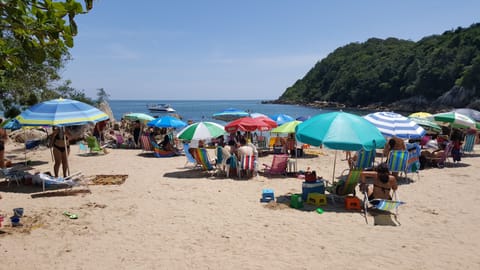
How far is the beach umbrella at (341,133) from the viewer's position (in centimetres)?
624

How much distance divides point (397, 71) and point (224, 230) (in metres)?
95.4

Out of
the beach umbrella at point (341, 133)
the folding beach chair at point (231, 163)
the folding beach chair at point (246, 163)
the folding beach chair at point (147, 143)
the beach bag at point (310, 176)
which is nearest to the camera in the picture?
the beach umbrella at point (341, 133)

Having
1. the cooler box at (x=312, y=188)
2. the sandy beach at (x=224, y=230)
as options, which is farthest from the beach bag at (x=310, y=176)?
the sandy beach at (x=224, y=230)

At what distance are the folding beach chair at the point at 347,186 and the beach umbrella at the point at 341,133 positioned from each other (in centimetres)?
61

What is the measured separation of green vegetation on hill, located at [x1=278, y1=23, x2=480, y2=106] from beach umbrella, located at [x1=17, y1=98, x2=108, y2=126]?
6834 centimetres

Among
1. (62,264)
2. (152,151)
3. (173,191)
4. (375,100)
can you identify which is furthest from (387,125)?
(375,100)

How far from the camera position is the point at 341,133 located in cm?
640

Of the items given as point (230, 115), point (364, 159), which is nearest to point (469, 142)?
point (364, 159)

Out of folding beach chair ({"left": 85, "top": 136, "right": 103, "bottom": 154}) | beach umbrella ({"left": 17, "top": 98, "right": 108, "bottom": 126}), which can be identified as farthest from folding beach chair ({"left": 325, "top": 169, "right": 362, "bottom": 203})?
folding beach chair ({"left": 85, "top": 136, "right": 103, "bottom": 154})

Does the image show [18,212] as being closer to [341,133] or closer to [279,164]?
[341,133]

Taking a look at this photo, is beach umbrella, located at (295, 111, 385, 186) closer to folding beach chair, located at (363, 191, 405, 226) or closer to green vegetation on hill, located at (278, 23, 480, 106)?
folding beach chair, located at (363, 191, 405, 226)

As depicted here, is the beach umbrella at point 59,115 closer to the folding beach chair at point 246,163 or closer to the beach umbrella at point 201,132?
the beach umbrella at point 201,132

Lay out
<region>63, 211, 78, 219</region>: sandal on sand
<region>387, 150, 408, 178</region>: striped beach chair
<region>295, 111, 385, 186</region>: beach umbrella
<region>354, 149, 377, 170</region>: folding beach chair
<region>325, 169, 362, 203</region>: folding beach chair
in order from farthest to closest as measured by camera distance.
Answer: <region>387, 150, 408, 178</region>: striped beach chair → <region>354, 149, 377, 170</region>: folding beach chair → <region>325, 169, 362, 203</region>: folding beach chair → <region>295, 111, 385, 186</region>: beach umbrella → <region>63, 211, 78, 219</region>: sandal on sand

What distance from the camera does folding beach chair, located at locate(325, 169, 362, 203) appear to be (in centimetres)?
665
